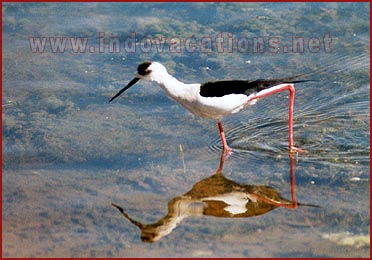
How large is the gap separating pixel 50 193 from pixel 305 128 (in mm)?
2306

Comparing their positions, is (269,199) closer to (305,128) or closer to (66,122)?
(305,128)

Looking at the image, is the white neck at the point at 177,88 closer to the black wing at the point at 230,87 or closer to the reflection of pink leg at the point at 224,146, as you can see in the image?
the black wing at the point at 230,87

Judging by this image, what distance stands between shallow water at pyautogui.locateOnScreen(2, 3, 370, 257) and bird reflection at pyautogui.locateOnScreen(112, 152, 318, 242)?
0.05 feet

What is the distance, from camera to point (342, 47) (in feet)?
27.0

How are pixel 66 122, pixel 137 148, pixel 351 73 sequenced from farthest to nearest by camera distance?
1. pixel 351 73
2. pixel 66 122
3. pixel 137 148

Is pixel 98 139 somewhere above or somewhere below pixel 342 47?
below

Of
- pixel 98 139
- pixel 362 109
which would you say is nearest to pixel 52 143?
pixel 98 139

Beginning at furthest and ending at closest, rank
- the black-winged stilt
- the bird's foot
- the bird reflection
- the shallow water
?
1. the bird's foot
2. the black-winged stilt
3. the bird reflection
4. the shallow water

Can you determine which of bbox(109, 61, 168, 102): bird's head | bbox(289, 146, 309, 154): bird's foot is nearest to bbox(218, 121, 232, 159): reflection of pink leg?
bbox(289, 146, 309, 154): bird's foot

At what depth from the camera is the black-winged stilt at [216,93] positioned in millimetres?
6156

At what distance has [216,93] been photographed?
6.15 meters

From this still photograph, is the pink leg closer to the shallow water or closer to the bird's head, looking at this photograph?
the shallow water

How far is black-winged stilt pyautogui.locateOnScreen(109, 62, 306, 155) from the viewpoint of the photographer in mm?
6156

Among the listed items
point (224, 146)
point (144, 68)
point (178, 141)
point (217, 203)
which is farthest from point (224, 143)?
point (144, 68)
